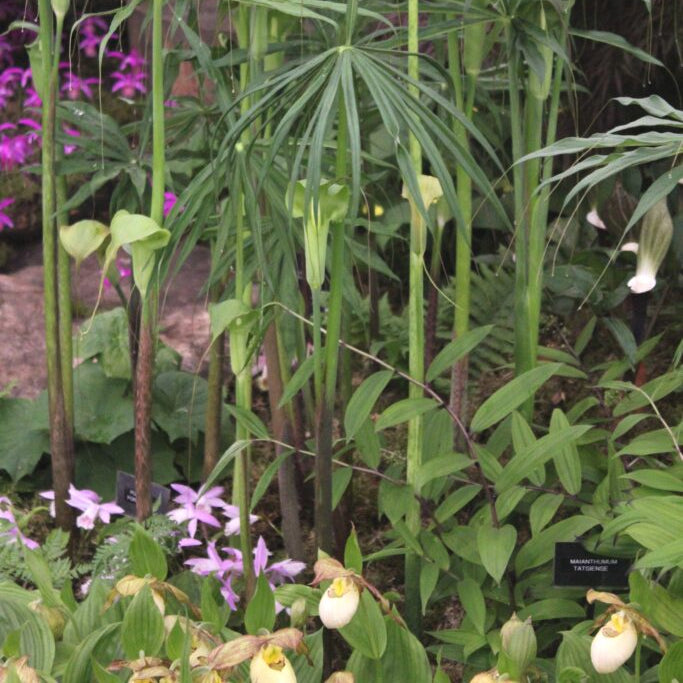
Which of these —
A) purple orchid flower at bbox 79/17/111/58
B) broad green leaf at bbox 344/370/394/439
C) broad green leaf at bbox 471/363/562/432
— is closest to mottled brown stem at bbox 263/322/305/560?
broad green leaf at bbox 344/370/394/439

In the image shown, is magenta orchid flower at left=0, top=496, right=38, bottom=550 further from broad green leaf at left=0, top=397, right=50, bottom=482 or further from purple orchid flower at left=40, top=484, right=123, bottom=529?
broad green leaf at left=0, top=397, right=50, bottom=482

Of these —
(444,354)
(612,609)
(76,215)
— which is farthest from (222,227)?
(76,215)

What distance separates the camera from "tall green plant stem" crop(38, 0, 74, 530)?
4.92 feet

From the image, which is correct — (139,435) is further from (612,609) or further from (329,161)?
(612,609)

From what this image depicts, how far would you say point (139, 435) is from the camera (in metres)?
1.47

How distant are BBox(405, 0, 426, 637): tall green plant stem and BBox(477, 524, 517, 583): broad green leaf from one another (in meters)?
0.11

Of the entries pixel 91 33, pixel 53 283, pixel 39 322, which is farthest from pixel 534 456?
pixel 91 33

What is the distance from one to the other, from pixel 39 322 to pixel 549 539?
64.8 inches

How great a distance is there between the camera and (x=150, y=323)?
1399mm

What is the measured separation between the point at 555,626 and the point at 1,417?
4.08 feet

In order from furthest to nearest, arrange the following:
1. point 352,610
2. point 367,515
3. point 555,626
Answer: point 367,515
point 555,626
point 352,610

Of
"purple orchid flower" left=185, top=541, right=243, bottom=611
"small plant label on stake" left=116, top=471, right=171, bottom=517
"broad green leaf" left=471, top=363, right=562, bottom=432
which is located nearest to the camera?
"broad green leaf" left=471, top=363, right=562, bottom=432

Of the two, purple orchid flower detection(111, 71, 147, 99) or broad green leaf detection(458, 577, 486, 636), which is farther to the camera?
purple orchid flower detection(111, 71, 147, 99)

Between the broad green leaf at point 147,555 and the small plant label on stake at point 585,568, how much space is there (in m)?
0.47
